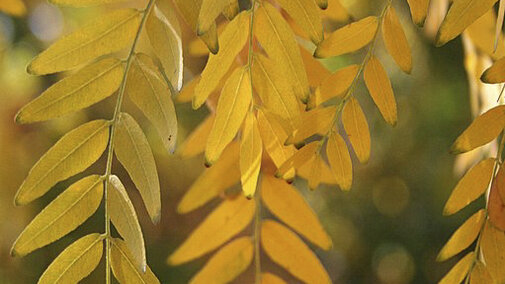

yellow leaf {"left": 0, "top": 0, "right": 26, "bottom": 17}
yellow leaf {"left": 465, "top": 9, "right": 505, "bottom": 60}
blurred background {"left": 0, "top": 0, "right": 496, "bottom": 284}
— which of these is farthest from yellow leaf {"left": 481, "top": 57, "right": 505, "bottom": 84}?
blurred background {"left": 0, "top": 0, "right": 496, "bottom": 284}

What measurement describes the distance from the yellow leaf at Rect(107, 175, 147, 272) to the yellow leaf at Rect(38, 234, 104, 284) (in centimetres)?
2

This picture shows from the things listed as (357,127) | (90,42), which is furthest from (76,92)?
(357,127)

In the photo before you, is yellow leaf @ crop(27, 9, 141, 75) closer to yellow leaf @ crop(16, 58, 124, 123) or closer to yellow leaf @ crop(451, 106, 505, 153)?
yellow leaf @ crop(16, 58, 124, 123)

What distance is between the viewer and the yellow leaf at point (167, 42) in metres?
0.42

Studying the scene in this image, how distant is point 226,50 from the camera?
451 mm

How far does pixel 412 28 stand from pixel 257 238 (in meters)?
1.04

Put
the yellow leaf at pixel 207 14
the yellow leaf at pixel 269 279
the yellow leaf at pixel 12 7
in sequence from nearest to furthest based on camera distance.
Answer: the yellow leaf at pixel 207 14
the yellow leaf at pixel 269 279
the yellow leaf at pixel 12 7

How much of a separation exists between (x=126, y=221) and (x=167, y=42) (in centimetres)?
8

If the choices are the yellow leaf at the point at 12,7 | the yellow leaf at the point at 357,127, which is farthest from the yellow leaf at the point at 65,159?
the yellow leaf at the point at 12,7

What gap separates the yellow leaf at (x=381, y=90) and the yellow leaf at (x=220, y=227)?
0.14 meters

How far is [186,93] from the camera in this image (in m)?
0.61

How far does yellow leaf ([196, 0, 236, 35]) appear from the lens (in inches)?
15.8

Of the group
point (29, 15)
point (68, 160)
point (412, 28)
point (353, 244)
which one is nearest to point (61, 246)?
point (29, 15)

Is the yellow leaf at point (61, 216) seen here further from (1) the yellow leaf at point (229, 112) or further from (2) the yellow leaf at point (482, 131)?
(2) the yellow leaf at point (482, 131)
